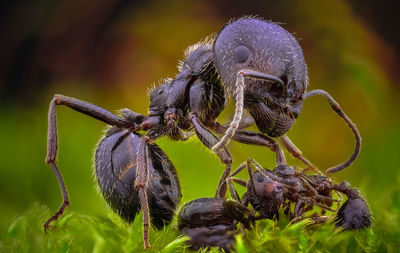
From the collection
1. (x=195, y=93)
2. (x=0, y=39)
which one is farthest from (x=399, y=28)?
(x=0, y=39)

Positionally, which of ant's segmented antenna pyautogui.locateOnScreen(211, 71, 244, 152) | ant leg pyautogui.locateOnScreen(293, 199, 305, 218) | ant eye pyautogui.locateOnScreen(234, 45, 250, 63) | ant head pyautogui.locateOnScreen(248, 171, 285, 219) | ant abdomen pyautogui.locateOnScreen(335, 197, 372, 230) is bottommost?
ant abdomen pyautogui.locateOnScreen(335, 197, 372, 230)

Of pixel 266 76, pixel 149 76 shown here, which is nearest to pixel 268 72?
pixel 266 76

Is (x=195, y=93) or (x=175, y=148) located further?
(x=175, y=148)

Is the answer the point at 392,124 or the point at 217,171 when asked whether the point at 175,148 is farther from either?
the point at 392,124

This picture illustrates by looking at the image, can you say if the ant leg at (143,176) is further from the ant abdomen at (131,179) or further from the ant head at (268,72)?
the ant head at (268,72)

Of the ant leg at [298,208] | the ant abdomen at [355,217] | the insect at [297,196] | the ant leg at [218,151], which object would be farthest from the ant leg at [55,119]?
the ant abdomen at [355,217]

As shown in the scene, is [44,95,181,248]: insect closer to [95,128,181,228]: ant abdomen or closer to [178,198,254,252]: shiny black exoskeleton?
[95,128,181,228]: ant abdomen

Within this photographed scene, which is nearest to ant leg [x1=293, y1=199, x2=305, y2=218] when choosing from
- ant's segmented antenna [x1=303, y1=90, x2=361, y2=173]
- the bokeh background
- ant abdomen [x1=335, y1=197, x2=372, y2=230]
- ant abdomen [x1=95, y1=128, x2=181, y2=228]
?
ant abdomen [x1=335, y1=197, x2=372, y2=230]
